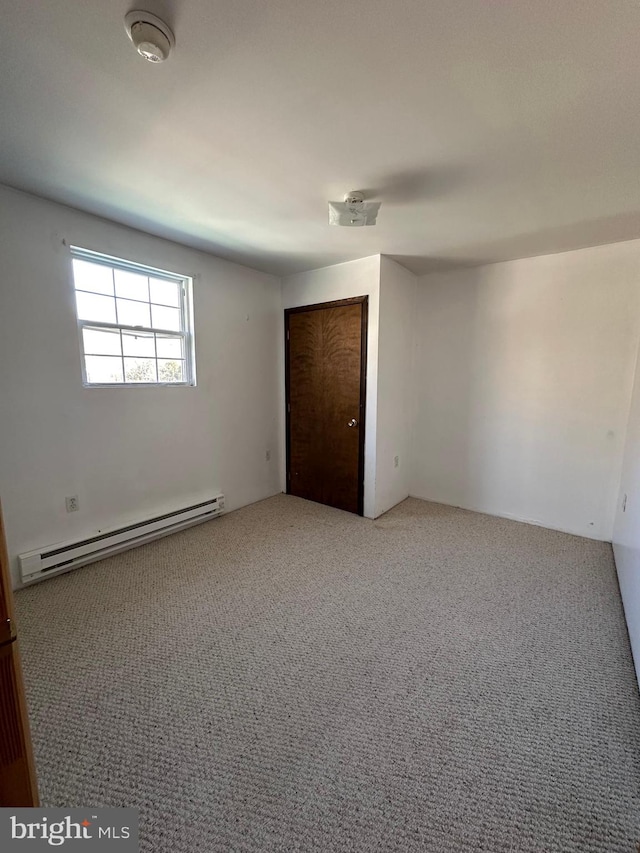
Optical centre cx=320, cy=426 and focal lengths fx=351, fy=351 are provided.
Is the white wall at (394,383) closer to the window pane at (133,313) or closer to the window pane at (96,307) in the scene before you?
the window pane at (133,313)

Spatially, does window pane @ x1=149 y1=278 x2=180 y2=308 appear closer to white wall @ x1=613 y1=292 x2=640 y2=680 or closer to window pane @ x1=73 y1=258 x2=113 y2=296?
window pane @ x1=73 y1=258 x2=113 y2=296

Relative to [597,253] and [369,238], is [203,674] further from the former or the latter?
[597,253]

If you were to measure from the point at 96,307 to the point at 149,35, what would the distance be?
1905 millimetres

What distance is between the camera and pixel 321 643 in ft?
6.07

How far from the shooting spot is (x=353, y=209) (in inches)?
79.3

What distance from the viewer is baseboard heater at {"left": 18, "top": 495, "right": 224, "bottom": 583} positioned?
7.51ft

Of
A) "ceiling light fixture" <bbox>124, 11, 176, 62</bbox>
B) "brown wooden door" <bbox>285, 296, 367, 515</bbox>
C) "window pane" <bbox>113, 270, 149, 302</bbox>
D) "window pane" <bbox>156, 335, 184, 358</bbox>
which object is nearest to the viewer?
"ceiling light fixture" <bbox>124, 11, 176, 62</bbox>

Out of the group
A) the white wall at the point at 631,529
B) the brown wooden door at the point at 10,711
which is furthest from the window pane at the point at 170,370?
the white wall at the point at 631,529

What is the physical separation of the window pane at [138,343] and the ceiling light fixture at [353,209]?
5.77 ft

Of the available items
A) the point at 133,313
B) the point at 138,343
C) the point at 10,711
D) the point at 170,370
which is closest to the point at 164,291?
the point at 133,313

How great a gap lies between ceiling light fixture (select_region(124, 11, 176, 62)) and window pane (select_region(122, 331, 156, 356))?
1.94m

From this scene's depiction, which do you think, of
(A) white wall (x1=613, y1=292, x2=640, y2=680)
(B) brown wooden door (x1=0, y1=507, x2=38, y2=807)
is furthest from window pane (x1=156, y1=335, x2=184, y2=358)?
(A) white wall (x1=613, y1=292, x2=640, y2=680)

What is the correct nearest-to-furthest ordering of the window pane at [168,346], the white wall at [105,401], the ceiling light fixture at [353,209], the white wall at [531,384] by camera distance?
the ceiling light fixture at [353,209]
the white wall at [105,401]
the white wall at [531,384]
the window pane at [168,346]

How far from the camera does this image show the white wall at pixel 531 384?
286cm
